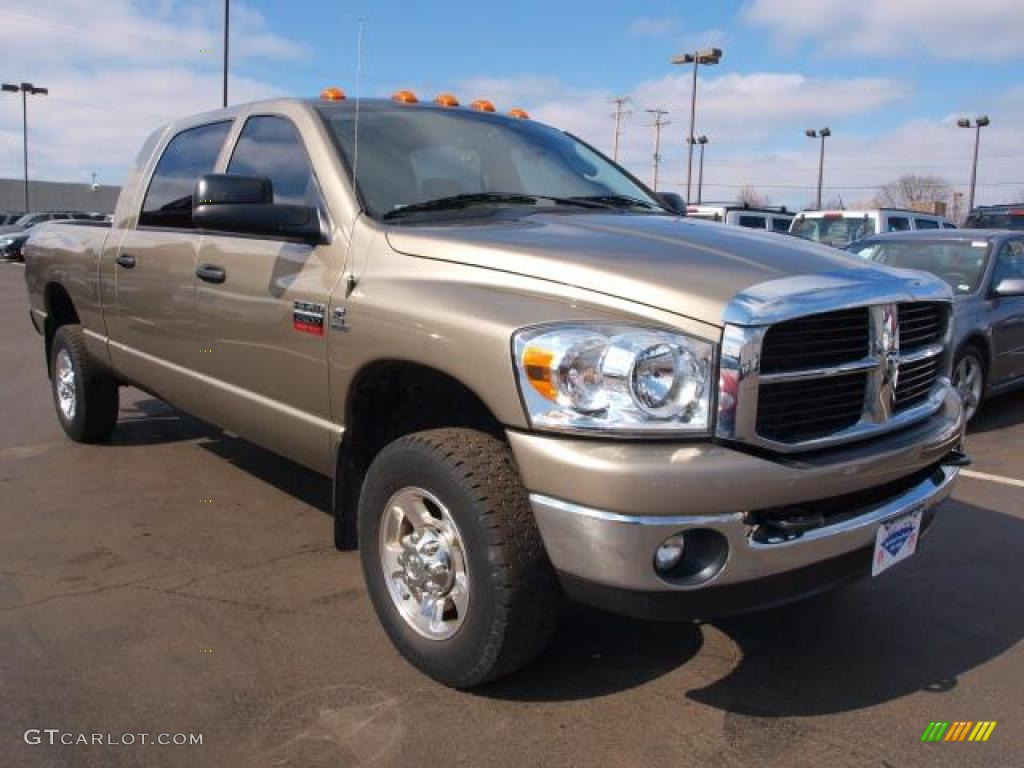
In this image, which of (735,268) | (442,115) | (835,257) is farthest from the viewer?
(442,115)

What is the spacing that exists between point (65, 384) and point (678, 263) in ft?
16.2

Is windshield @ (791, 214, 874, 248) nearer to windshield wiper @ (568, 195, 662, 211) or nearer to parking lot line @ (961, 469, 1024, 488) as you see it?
parking lot line @ (961, 469, 1024, 488)

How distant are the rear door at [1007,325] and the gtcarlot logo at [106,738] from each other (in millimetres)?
6949

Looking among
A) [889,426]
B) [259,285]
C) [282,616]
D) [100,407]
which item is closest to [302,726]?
[282,616]

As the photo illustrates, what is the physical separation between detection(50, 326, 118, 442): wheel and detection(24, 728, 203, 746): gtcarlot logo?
340 cm

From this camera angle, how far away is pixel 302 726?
2.79 m

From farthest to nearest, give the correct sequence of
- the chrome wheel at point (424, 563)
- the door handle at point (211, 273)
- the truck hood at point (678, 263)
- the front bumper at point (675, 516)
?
the door handle at point (211, 273) < the chrome wheel at point (424, 563) < the truck hood at point (678, 263) < the front bumper at point (675, 516)

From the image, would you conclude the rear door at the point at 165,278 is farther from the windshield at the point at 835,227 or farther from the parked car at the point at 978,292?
the windshield at the point at 835,227

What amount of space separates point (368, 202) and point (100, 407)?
11.2 ft

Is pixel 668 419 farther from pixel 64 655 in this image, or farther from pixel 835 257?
pixel 64 655

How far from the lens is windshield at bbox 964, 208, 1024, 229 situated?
59.6 ft

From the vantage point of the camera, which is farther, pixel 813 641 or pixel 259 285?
pixel 259 285

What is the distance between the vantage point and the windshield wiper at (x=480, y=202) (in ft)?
11.5

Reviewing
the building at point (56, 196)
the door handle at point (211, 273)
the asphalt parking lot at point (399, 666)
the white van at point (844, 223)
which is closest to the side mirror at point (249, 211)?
the door handle at point (211, 273)
